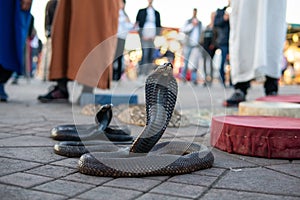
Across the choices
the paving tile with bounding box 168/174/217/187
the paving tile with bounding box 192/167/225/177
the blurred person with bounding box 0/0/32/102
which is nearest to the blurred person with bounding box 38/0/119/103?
the blurred person with bounding box 0/0/32/102

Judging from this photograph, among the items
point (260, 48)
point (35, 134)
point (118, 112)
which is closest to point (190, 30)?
point (260, 48)

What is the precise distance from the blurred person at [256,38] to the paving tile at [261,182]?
2706 millimetres

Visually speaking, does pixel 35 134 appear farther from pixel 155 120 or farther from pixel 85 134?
pixel 155 120

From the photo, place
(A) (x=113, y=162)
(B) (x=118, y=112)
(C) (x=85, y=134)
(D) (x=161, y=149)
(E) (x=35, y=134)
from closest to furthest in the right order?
1. (A) (x=113, y=162)
2. (D) (x=161, y=149)
3. (C) (x=85, y=134)
4. (E) (x=35, y=134)
5. (B) (x=118, y=112)

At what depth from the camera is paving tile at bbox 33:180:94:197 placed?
1410 millimetres

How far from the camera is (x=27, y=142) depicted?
7.62ft

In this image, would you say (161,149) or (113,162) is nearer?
(113,162)

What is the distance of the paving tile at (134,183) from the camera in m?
1.48

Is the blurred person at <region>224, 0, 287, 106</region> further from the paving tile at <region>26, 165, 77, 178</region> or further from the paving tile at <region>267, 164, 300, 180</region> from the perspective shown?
the paving tile at <region>26, 165, 77, 178</region>

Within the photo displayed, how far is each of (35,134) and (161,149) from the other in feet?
3.33

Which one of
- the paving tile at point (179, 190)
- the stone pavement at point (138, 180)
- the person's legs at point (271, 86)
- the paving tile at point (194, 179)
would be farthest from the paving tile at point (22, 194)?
the person's legs at point (271, 86)

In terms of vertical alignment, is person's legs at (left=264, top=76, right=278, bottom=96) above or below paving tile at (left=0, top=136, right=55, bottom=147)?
above

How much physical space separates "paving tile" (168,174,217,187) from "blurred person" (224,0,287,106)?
2851 millimetres

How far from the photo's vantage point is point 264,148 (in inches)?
83.3
